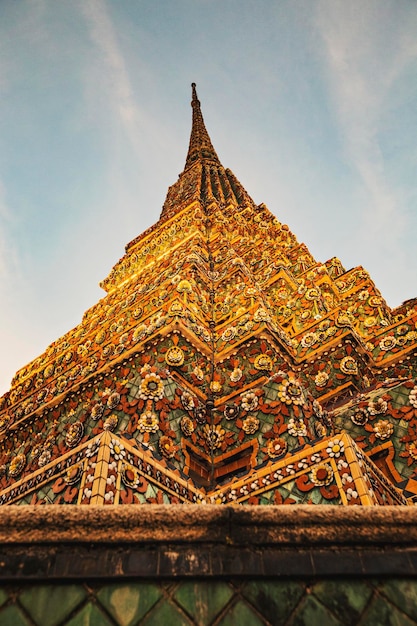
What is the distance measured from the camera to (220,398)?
593 cm

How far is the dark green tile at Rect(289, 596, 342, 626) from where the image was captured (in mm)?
1375

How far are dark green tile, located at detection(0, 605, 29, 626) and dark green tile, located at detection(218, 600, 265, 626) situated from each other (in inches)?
21.8

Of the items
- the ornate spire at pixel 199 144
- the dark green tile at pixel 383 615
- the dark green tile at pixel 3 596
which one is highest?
the ornate spire at pixel 199 144

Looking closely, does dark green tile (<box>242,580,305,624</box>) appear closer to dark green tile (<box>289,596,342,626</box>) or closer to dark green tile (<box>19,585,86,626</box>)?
dark green tile (<box>289,596,342,626</box>)

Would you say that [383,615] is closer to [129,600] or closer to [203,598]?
[203,598]

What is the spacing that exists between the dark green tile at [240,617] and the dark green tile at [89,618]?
332 mm

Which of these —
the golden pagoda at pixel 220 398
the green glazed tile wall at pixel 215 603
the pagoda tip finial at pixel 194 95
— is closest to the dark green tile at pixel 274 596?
the green glazed tile wall at pixel 215 603

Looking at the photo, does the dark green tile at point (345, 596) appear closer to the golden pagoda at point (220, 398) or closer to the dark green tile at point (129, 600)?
the dark green tile at point (129, 600)

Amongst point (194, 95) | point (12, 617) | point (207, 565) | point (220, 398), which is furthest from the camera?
point (194, 95)

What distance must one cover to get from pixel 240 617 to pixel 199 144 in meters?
21.8

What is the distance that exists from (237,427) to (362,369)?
2113mm

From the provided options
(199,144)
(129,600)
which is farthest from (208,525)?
(199,144)

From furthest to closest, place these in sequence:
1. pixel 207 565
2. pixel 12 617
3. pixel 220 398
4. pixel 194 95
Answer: pixel 194 95 < pixel 220 398 < pixel 207 565 < pixel 12 617

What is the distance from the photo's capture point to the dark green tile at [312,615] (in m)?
1.38
